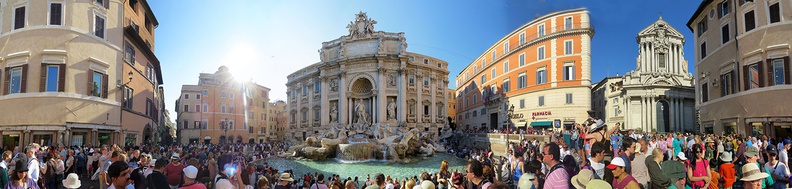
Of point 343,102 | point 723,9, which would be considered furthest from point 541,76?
point 343,102

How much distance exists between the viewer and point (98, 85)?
61.5 ft

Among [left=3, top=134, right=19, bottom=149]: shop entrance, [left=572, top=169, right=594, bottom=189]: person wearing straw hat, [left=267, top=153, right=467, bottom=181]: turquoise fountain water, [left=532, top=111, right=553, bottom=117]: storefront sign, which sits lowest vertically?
[left=267, top=153, right=467, bottom=181]: turquoise fountain water

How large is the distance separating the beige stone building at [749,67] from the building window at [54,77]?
106 ft

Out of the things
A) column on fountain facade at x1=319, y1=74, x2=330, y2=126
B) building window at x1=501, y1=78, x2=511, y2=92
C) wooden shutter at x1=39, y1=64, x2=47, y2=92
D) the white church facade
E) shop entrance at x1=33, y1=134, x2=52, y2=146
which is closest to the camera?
shop entrance at x1=33, y1=134, x2=52, y2=146

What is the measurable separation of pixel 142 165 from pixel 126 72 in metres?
17.3

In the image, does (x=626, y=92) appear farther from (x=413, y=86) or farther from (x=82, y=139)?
→ (x=82, y=139)

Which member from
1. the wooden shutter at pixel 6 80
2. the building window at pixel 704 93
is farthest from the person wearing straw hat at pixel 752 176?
the wooden shutter at pixel 6 80

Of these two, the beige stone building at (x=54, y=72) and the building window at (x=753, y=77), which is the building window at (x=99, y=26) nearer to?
the beige stone building at (x=54, y=72)

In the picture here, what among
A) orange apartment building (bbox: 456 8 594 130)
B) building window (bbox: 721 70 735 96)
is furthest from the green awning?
building window (bbox: 721 70 735 96)

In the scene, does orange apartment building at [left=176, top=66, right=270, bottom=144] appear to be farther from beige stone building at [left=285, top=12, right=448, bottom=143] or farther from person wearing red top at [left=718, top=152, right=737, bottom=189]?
person wearing red top at [left=718, top=152, right=737, bottom=189]

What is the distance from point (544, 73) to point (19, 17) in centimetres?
3477

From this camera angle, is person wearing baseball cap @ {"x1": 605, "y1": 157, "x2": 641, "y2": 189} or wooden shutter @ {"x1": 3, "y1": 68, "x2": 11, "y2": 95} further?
wooden shutter @ {"x1": 3, "y1": 68, "x2": 11, "y2": 95}

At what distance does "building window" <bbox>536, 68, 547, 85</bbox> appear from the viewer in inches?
1275

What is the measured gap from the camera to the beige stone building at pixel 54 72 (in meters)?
16.7
